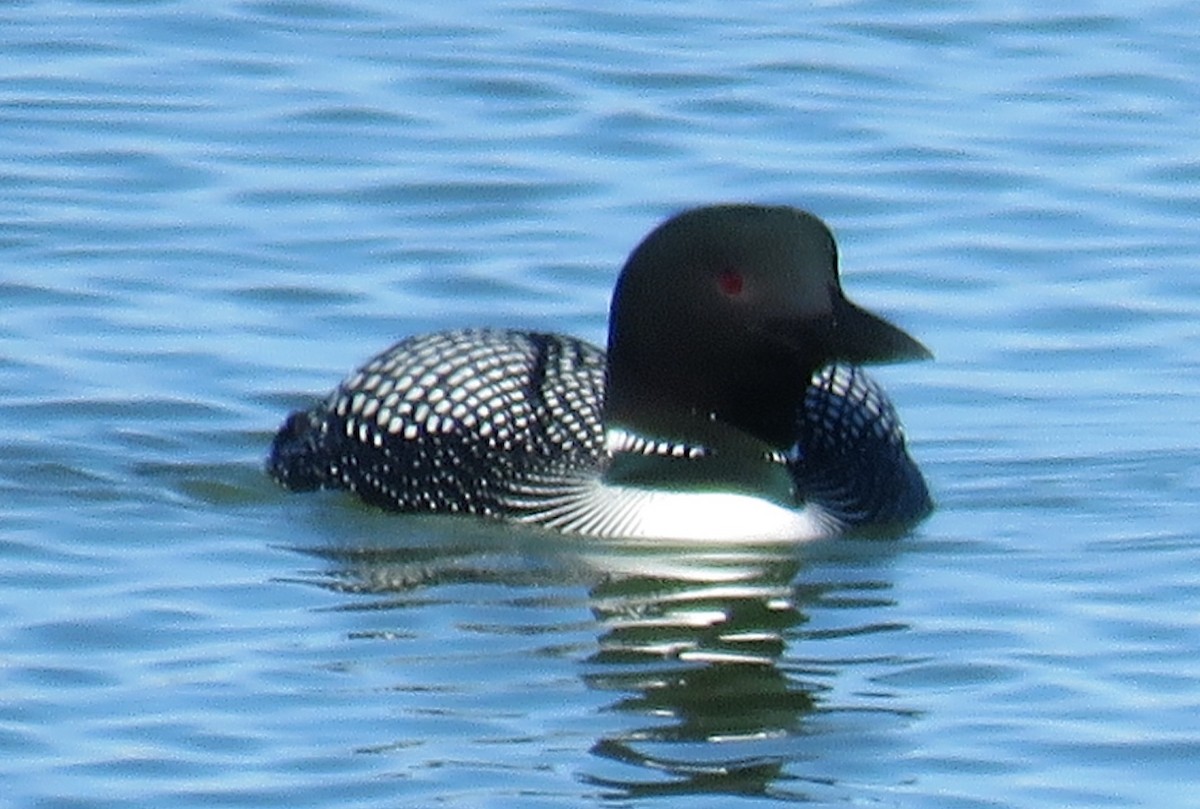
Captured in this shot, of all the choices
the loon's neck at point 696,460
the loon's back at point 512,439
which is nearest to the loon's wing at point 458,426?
the loon's back at point 512,439

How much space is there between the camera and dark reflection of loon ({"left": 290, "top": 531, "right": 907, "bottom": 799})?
7.45 meters

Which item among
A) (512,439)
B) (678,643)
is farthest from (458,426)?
(678,643)

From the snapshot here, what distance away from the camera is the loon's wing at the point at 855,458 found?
939cm

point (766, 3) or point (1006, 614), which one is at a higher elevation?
point (766, 3)

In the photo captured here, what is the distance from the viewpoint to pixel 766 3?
586 inches

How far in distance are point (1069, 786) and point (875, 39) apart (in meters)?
7.38

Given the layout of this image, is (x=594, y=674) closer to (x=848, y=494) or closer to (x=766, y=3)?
(x=848, y=494)

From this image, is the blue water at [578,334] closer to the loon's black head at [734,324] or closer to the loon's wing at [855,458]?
the loon's wing at [855,458]

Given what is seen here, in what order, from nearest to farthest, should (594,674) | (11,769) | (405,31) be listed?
(11,769)
(594,674)
(405,31)

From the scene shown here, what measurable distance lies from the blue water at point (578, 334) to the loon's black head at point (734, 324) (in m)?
0.35

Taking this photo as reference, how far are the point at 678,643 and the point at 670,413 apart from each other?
104 cm

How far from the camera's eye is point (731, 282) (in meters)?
9.10

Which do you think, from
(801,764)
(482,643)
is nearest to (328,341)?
(482,643)

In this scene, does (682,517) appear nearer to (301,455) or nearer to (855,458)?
(855,458)
